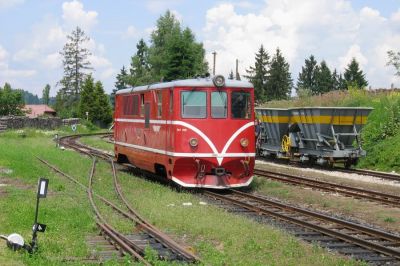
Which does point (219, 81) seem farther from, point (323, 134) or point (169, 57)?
point (169, 57)

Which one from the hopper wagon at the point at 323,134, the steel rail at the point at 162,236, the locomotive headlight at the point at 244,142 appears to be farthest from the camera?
the hopper wagon at the point at 323,134

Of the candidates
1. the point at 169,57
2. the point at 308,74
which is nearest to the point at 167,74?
the point at 169,57

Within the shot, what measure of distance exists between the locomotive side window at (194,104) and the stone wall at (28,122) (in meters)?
43.2

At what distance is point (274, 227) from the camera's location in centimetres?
1136

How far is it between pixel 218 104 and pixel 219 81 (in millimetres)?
638

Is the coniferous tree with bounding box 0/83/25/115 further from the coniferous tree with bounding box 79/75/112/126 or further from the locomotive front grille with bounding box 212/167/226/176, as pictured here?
the locomotive front grille with bounding box 212/167/226/176

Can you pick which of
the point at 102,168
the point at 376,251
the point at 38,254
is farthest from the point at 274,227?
the point at 102,168

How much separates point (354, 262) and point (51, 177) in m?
12.8

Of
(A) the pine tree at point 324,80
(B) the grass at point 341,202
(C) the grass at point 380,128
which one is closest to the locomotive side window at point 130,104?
(B) the grass at point 341,202

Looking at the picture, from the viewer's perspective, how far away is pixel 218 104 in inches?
643

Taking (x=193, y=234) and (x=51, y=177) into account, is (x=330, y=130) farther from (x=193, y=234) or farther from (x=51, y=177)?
(x=193, y=234)

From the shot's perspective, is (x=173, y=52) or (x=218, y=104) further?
(x=173, y=52)

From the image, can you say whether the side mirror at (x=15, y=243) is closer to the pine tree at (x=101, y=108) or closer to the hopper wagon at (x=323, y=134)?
the hopper wagon at (x=323, y=134)

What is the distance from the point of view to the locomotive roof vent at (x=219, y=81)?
1609 centimetres
